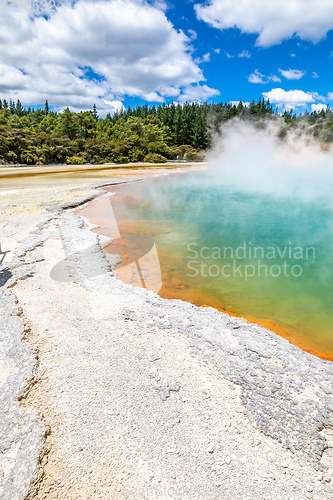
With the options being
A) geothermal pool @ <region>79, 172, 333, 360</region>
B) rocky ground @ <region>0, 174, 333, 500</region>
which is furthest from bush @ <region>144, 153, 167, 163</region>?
rocky ground @ <region>0, 174, 333, 500</region>

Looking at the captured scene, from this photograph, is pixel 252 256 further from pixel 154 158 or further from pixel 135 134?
pixel 135 134

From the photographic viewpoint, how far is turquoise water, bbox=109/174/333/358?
4.96 meters

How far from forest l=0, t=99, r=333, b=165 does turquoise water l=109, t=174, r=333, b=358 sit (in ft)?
96.6

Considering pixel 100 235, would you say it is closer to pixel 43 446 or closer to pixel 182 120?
pixel 43 446

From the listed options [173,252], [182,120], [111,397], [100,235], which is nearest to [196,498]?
[111,397]

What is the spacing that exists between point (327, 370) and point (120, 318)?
2598 mm

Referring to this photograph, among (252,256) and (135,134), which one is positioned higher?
(135,134)

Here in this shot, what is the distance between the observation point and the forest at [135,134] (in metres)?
38.1

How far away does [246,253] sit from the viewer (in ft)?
25.3

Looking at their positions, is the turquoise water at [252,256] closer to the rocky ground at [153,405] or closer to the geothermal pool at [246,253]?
the geothermal pool at [246,253]

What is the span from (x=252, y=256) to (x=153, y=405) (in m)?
5.57

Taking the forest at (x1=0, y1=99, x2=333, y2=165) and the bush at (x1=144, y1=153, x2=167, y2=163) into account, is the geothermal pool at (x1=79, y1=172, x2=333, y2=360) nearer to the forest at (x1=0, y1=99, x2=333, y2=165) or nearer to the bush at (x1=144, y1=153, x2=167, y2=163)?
the forest at (x1=0, y1=99, x2=333, y2=165)

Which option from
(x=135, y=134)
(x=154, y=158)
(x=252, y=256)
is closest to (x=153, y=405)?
(x=252, y=256)

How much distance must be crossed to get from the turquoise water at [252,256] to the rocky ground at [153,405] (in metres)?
1.13
